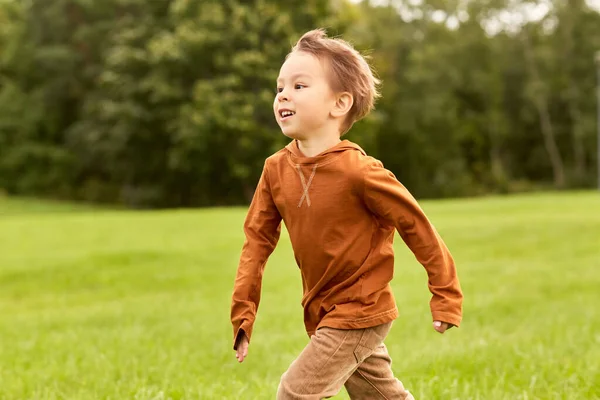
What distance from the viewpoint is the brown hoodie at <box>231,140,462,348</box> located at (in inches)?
110

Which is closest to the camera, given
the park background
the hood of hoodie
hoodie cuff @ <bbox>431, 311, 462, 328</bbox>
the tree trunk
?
hoodie cuff @ <bbox>431, 311, 462, 328</bbox>

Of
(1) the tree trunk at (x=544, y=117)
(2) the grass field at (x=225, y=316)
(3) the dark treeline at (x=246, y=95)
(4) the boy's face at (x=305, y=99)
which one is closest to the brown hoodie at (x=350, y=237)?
(4) the boy's face at (x=305, y=99)

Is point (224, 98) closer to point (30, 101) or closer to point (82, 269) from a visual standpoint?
point (30, 101)

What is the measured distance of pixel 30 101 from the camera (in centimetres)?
4762

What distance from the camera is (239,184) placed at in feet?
136

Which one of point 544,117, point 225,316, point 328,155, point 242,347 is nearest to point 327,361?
point 242,347

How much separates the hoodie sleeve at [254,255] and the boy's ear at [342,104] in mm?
377

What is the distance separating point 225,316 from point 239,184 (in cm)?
3318

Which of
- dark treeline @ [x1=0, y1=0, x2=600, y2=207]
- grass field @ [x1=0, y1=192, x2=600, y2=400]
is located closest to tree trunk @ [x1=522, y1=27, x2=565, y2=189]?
dark treeline @ [x1=0, y1=0, x2=600, y2=207]

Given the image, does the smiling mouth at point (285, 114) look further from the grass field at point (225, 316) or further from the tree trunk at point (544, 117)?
the tree trunk at point (544, 117)

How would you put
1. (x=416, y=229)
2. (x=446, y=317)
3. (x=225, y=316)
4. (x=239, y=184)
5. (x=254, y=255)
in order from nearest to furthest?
(x=446, y=317)
(x=416, y=229)
(x=254, y=255)
(x=225, y=316)
(x=239, y=184)

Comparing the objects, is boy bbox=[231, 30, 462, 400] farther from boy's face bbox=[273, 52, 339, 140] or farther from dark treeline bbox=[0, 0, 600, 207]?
dark treeline bbox=[0, 0, 600, 207]

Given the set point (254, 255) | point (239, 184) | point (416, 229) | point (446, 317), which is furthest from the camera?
point (239, 184)

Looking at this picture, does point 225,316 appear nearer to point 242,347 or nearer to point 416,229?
point 242,347
